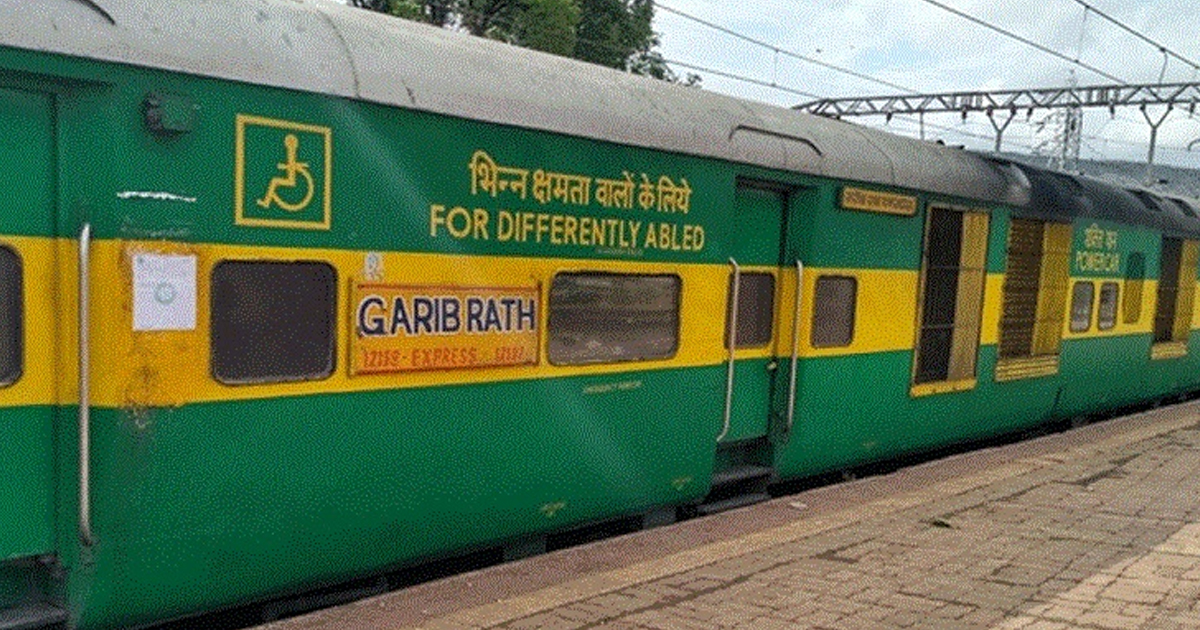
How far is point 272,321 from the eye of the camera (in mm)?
4609

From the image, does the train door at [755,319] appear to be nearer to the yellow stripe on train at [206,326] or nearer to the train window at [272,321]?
the yellow stripe on train at [206,326]

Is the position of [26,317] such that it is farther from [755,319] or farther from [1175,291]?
[1175,291]

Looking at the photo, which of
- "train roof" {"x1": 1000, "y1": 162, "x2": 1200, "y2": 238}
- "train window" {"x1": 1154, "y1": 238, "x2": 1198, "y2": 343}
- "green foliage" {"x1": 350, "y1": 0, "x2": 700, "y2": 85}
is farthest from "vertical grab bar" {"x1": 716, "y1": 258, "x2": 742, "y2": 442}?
"green foliage" {"x1": 350, "y1": 0, "x2": 700, "y2": 85}

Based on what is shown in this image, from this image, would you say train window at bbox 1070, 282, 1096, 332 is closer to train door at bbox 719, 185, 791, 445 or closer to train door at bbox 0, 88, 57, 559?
train door at bbox 719, 185, 791, 445

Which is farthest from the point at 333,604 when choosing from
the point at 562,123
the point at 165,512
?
the point at 562,123

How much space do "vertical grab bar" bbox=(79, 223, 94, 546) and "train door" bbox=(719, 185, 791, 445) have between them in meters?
4.18

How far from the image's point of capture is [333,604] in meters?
5.34

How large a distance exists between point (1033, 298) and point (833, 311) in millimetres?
3849

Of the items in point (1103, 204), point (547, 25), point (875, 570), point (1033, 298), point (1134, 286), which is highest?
point (547, 25)

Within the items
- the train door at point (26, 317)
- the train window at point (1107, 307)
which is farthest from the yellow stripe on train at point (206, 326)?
the train window at point (1107, 307)

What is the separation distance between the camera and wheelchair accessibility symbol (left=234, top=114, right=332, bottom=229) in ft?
14.6

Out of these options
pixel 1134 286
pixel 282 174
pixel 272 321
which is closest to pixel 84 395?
pixel 272 321

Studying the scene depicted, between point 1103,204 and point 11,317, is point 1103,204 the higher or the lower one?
the higher one

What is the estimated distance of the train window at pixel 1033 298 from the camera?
35.3 ft
